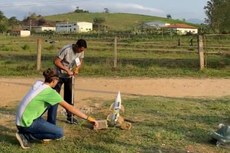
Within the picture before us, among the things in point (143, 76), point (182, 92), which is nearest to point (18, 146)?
point (182, 92)

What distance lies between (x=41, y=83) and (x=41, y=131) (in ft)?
2.18

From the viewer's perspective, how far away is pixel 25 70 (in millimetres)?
16266

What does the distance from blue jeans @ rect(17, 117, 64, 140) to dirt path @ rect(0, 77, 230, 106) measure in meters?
3.79

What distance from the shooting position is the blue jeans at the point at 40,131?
6344 mm

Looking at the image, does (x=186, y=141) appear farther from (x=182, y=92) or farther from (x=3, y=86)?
(x=3, y=86)

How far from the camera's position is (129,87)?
12.9 m

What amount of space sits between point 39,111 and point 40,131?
0.92ft

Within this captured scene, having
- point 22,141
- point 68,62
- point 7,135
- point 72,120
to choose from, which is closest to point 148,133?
point 72,120

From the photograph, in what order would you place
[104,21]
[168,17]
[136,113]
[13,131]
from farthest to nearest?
1. [168,17]
2. [104,21]
3. [136,113]
4. [13,131]

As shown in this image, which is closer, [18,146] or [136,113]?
[18,146]

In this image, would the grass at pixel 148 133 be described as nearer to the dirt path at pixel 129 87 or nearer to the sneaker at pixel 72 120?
the sneaker at pixel 72 120

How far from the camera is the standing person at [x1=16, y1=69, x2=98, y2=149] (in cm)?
619

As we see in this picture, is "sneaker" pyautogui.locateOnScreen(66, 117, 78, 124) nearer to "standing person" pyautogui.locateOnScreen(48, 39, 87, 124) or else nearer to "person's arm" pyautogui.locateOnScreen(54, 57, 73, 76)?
"standing person" pyautogui.locateOnScreen(48, 39, 87, 124)

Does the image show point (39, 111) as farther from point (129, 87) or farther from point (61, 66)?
point (129, 87)
